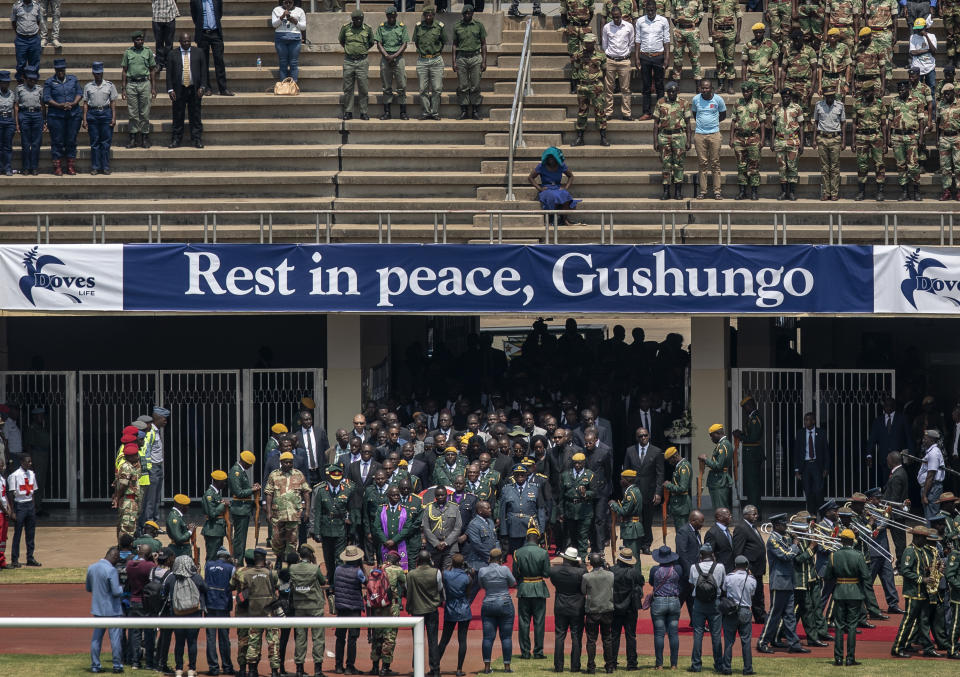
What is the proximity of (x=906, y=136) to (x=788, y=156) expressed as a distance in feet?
6.66

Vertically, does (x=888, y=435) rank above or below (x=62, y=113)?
below

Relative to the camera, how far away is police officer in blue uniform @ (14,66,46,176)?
2853cm

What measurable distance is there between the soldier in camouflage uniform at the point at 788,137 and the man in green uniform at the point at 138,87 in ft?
36.9

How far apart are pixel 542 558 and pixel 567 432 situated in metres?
4.97

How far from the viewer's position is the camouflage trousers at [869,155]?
27375 mm

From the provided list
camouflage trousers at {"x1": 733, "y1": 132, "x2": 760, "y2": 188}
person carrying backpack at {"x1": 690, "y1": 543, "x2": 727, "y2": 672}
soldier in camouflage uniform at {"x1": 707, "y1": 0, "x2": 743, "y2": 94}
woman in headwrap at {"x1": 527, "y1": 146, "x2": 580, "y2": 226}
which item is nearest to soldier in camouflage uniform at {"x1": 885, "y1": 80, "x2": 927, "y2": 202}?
camouflage trousers at {"x1": 733, "y1": 132, "x2": 760, "y2": 188}

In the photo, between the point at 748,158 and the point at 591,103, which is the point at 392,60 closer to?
the point at 591,103

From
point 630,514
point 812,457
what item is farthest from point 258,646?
point 812,457

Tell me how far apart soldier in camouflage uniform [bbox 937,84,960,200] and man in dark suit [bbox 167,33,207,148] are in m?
13.1

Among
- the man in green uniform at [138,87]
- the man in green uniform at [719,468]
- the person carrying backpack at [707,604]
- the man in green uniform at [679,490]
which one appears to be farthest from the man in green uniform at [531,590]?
the man in green uniform at [138,87]

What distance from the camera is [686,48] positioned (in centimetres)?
3009

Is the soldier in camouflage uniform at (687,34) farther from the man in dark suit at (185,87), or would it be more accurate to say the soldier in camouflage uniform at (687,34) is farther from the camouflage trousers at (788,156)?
the man in dark suit at (185,87)

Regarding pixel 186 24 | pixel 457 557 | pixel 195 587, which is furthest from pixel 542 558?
pixel 186 24

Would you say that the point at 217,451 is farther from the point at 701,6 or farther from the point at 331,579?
the point at 701,6
